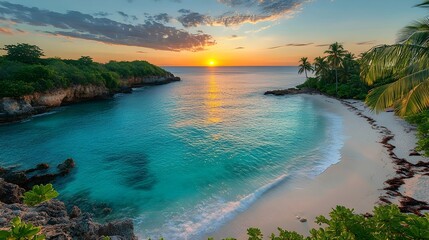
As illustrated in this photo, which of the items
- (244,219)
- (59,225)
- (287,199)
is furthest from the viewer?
(287,199)

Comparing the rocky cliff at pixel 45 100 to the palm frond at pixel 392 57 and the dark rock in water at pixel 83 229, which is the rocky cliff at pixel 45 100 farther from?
the palm frond at pixel 392 57

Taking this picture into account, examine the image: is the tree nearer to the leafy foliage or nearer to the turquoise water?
the turquoise water

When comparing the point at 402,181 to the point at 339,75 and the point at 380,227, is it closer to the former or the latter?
the point at 380,227

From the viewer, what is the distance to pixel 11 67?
4981 cm

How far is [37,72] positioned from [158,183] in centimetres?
5013

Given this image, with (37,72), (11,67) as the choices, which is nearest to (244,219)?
(37,72)

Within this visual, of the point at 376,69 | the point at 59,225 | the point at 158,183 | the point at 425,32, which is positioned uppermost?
the point at 425,32

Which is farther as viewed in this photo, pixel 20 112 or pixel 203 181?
pixel 20 112

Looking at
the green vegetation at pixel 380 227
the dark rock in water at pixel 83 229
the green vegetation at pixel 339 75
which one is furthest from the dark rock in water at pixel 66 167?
the green vegetation at pixel 339 75

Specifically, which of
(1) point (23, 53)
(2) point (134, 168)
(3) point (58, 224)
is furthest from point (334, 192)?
(1) point (23, 53)

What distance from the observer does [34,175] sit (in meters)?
19.7

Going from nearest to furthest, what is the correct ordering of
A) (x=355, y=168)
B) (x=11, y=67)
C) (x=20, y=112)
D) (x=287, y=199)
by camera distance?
(x=287, y=199) → (x=355, y=168) → (x=20, y=112) → (x=11, y=67)

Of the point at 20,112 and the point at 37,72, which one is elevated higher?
the point at 37,72

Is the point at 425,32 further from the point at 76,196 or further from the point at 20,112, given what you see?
the point at 20,112
